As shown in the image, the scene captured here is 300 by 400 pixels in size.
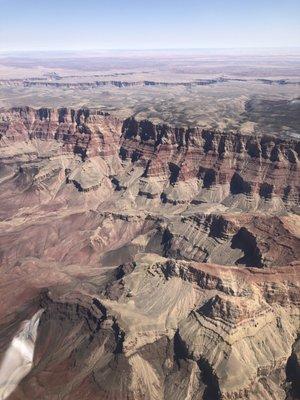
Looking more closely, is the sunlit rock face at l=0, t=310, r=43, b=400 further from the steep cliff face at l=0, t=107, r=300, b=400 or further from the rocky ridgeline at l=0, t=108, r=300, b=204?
the rocky ridgeline at l=0, t=108, r=300, b=204

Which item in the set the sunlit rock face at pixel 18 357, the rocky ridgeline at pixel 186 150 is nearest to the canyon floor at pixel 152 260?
the sunlit rock face at pixel 18 357

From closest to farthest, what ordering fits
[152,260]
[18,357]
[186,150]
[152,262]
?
1. [18,357]
2. [152,262]
3. [152,260]
4. [186,150]

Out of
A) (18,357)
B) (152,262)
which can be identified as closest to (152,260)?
(152,262)

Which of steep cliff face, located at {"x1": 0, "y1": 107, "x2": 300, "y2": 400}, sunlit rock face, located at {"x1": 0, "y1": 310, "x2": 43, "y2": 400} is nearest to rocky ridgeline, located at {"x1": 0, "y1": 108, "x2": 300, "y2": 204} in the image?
steep cliff face, located at {"x1": 0, "y1": 107, "x2": 300, "y2": 400}

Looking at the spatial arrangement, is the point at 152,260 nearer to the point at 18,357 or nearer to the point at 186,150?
the point at 18,357

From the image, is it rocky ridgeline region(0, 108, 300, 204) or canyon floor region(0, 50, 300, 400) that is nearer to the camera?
canyon floor region(0, 50, 300, 400)

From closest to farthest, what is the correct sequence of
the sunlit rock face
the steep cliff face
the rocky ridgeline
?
the steep cliff face → the sunlit rock face → the rocky ridgeline
